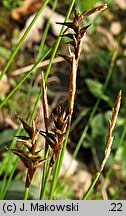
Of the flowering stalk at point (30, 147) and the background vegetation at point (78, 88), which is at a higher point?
the flowering stalk at point (30, 147)

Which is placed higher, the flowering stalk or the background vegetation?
the flowering stalk

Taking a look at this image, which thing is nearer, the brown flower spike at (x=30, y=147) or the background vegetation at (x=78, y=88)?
the brown flower spike at (x=30, y=147)

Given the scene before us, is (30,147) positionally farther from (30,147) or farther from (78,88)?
(78,88)

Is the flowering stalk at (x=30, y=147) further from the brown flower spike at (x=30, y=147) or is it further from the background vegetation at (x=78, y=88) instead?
the background vegetation at (x=78, y=88)

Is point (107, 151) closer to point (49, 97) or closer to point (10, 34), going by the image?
point (49, 97)

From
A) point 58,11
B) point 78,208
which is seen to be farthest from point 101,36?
point 78,208

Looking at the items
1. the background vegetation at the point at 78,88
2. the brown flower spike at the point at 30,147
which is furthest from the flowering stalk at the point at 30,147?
the background vegetation at the point at 78,88

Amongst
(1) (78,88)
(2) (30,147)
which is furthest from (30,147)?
(1) (78,88)

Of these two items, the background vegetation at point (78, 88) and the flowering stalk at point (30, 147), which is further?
the background vegetation at point (78, 88)

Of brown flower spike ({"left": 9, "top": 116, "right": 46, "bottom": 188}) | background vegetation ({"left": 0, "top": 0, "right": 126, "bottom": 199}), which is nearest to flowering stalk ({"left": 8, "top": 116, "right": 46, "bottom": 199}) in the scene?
brown flower spike ({"left": 9, "top": 116, "right": 46, "bottom": 188})

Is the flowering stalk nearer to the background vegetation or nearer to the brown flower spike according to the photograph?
the brown flower spike

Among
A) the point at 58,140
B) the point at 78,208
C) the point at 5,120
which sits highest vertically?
the point at 58,140
